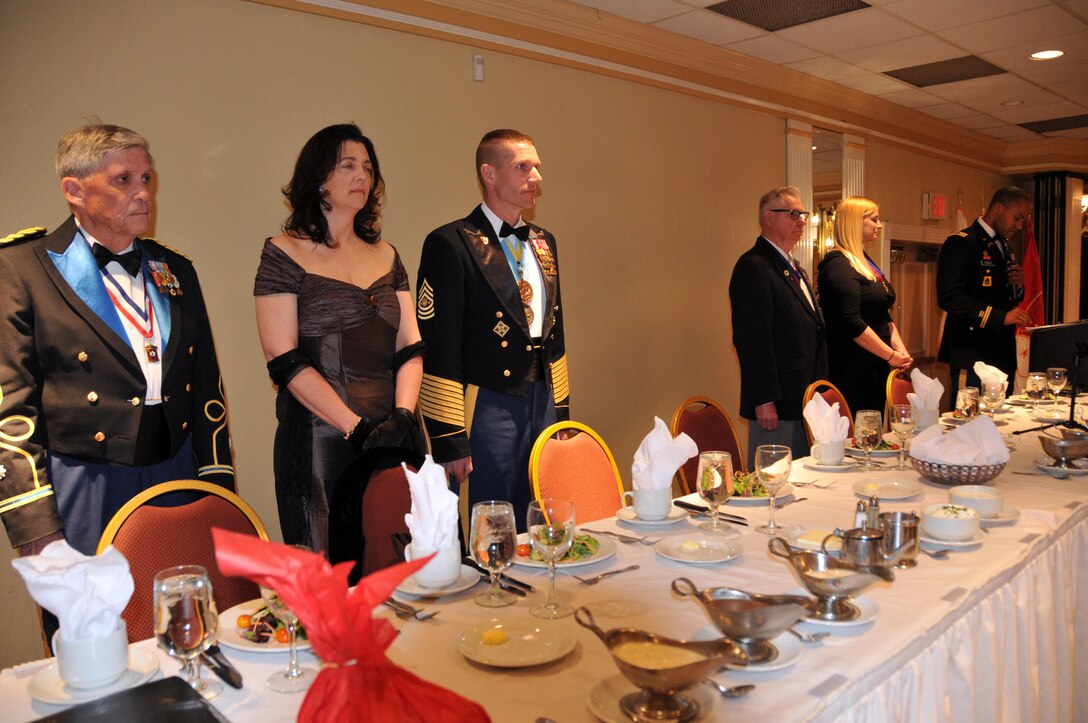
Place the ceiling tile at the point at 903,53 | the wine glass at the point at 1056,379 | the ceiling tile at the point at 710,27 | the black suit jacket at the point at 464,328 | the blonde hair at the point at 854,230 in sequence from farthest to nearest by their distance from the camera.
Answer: the ceiling tile at the point at 903,53, the ceiling tile at the point at 710,27, the blonde hair at the point at 854,230, the wine glass at the point at 1056,379, the black suit jacket at the point at 464,328

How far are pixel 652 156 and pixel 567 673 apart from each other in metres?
4.34

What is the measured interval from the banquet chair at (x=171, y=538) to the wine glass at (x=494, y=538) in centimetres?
53

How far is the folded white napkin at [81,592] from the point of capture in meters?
1.21

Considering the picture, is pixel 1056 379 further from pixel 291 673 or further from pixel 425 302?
pixel 291 673

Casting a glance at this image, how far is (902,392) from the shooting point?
4031 millimetres

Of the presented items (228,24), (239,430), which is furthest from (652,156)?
(239,430)

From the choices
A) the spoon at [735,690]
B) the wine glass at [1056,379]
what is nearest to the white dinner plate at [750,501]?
the spoon at [735,690]

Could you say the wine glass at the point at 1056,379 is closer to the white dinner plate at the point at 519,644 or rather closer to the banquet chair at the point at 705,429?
the banquet chair at the point at 705,429

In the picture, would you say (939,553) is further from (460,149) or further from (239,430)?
(460,149)

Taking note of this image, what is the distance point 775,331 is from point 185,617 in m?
3.29

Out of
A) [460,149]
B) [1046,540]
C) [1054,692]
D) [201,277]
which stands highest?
[460,149]

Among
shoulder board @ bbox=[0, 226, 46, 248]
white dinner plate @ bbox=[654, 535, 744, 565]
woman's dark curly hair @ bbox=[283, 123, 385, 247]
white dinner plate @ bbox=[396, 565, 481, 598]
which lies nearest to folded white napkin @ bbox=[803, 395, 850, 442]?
white dinner plate @ bbox=[654, 535, 744, 565]

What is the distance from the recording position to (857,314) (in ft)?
14.7

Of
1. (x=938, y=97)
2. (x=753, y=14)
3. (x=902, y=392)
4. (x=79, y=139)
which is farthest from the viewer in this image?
(x=938, y=97)
